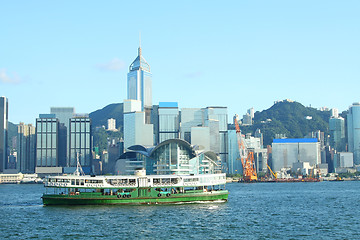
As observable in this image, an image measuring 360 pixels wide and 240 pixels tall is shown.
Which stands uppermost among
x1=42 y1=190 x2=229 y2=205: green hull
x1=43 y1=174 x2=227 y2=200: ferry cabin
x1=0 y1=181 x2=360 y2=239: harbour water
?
x1=43 y1=174 x2=227 y2=200: ferry cabin

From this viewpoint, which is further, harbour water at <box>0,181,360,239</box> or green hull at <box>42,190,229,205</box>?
green hull at <box>42,190,229,205</box>

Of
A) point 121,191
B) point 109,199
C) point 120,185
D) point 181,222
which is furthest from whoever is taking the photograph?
point 121,191

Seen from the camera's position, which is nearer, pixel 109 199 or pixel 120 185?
pixel 109 199

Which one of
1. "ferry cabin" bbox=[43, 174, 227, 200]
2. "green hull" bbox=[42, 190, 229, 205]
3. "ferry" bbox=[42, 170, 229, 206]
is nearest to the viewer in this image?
"green hull" bbox=[42, 190, 229, 205]

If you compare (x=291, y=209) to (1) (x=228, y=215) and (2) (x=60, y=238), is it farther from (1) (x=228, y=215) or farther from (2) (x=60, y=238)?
(2) (x=60, y=238)

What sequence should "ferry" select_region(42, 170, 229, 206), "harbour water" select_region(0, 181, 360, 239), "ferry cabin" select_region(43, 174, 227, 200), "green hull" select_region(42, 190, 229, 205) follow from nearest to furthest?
"harbour water" select_region(0, 181, 360, 239), "green hull" select_region(42, 190, 229, 205), "ferry" select_region(42, 170, 229, 206), "ferry cabin" select_region(43, 174, 227, 200)

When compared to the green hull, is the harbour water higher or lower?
lower

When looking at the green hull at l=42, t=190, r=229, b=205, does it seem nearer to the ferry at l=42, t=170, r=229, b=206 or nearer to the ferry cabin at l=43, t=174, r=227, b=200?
the ferry at l=42, t=170, r=229, b=206

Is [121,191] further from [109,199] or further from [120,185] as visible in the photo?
[109,199]

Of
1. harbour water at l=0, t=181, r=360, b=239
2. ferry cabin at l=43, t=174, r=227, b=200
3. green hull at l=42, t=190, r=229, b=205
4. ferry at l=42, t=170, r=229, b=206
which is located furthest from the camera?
ferry cabin at l=43, t=174, r=227, b=200

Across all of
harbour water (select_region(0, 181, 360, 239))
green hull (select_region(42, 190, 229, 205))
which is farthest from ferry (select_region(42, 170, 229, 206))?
harbour water (select_region(0, 181, 360, 239))

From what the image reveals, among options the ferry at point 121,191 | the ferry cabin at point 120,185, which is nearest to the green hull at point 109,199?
the ferry at point 121,191

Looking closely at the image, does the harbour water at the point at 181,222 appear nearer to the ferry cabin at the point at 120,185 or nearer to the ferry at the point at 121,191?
the ferry at the point at 121,191

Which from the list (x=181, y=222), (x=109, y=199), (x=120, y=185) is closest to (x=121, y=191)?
(x=120, y=185)
